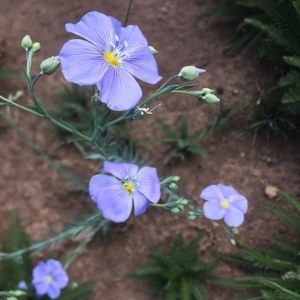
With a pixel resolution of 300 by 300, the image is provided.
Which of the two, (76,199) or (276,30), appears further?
(76,199)

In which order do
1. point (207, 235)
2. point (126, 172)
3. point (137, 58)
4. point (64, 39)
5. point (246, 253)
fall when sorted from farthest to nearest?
point (64, 39), point (207, 235), point (246, 253), point (126, 172), point (137, 58)

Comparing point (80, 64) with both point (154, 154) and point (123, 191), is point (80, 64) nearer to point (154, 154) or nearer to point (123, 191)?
point (123, 191)

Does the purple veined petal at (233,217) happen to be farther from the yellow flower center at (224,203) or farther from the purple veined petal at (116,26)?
the purple veined petal at (116,26)

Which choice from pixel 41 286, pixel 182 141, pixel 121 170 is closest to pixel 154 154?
pixel 182 141

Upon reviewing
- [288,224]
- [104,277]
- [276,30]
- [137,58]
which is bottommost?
[104,277]

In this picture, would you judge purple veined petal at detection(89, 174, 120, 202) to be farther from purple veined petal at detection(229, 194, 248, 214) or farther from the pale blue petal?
the pale blue petal

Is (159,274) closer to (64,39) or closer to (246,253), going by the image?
(246,253)

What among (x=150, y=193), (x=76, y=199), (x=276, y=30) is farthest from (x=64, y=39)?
(x=150, y=193)

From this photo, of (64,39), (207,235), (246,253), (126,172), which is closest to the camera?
(126,172)
